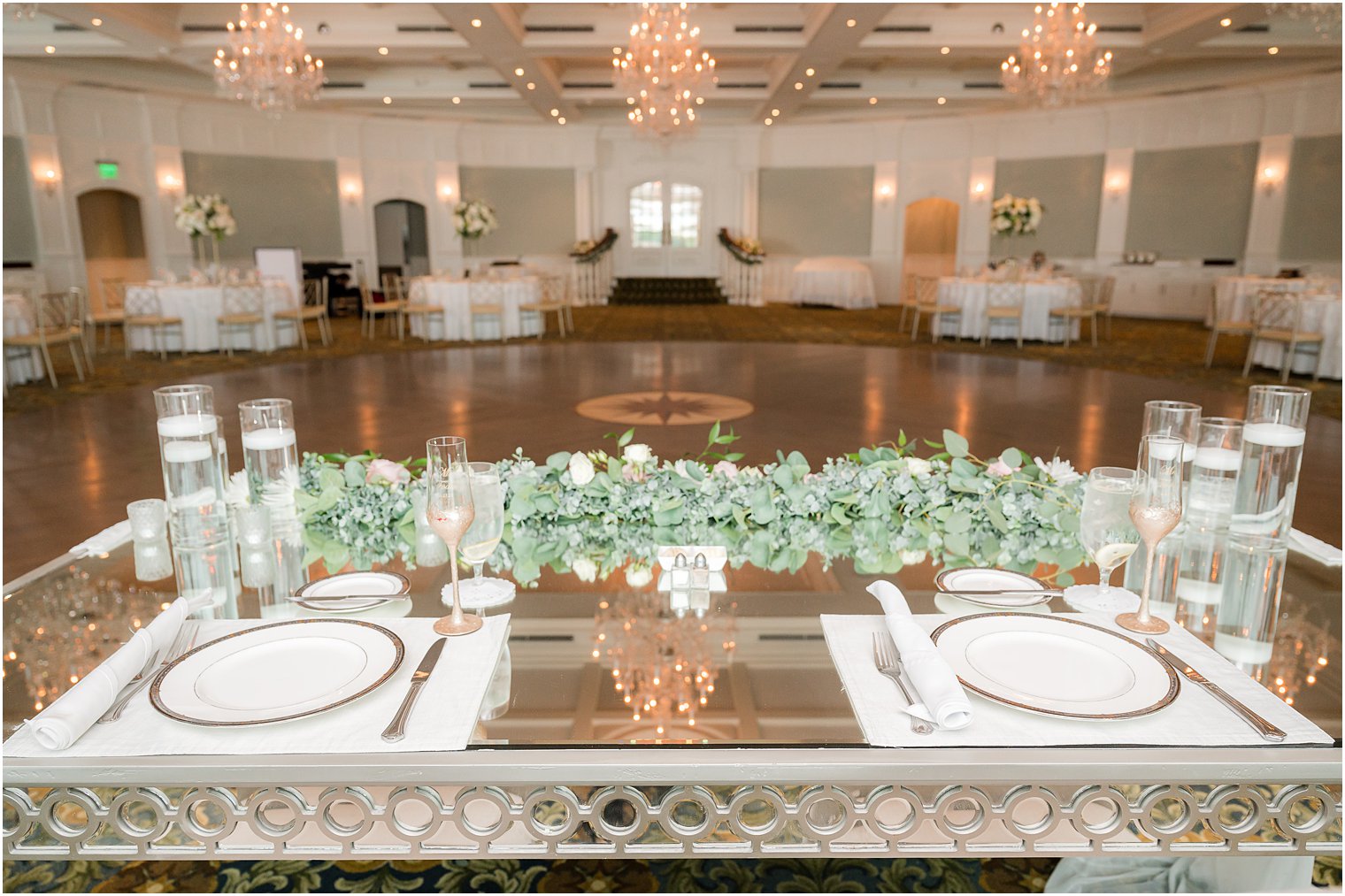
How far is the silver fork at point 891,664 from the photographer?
1.08 meters

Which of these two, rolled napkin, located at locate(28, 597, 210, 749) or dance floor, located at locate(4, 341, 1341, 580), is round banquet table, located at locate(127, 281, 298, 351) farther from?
rolled napkin, located at locate(28, 597, 210, 749)

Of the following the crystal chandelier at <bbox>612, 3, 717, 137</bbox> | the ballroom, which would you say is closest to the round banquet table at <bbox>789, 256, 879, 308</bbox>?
the ballroom

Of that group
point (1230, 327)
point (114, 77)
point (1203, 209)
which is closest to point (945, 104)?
point (1203, 209)

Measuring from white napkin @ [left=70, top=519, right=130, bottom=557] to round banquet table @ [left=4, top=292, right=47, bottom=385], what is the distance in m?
7.87

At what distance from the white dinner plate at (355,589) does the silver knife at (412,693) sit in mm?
242

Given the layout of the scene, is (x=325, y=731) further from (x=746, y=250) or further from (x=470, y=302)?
(x=746, y=250)

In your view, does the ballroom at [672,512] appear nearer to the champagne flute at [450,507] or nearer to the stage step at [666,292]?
the champagne flute at [450,507]

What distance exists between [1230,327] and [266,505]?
9775mm

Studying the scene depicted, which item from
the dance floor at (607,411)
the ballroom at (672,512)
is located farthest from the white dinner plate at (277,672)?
the dance floor at (607,411)

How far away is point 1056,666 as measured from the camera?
4.01 feet

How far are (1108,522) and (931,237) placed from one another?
64.3 feet

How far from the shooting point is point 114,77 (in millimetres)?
12133

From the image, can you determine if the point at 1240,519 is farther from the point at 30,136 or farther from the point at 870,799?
the point at 30,136

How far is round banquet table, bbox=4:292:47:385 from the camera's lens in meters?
8.11
